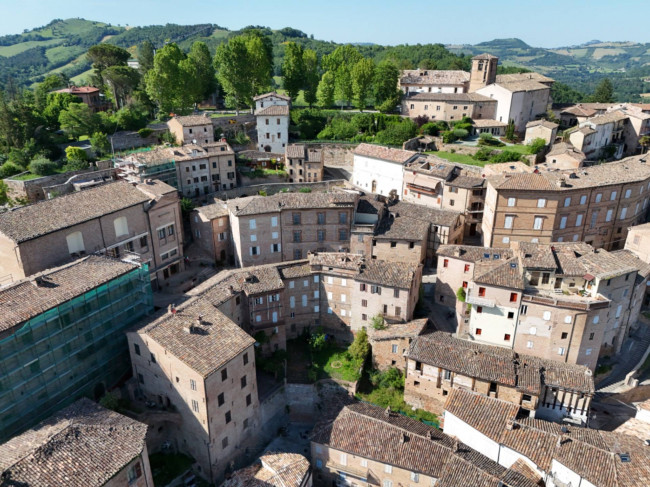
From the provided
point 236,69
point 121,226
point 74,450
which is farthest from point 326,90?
point 74,450

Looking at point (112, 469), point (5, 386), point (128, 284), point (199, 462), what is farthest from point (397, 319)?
point (5, 386)

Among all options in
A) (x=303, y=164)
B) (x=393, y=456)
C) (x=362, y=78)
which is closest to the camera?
(x=393, y=456)

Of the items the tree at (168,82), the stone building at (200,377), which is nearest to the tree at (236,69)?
the tree at (168,82)

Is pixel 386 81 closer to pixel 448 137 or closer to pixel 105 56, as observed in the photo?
pixel 448 137

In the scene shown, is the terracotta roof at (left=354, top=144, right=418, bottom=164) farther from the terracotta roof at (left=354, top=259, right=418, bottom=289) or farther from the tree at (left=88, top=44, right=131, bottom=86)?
the tree at (left=88, top=44, right=131, bottom=86)

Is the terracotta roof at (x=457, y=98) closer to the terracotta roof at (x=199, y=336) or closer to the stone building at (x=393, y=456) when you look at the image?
the stone building at (x=393, y=456)

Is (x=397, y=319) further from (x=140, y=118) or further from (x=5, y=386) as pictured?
(x=140, y=118)
